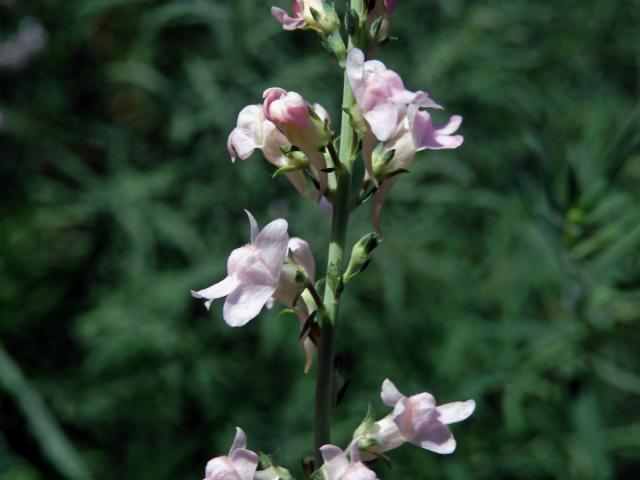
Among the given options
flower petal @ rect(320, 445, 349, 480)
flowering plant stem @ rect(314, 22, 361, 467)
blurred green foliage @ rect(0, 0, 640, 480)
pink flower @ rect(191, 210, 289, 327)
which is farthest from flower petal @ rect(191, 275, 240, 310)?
blurred green foliage @ rect(0, 0, 640, 480)

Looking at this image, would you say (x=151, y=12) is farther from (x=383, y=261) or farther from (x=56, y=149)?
(x=383, y=261)

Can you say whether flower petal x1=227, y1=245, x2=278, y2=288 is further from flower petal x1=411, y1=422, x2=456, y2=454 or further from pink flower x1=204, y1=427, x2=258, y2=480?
flower petal x1=411, y1=422, x2=456, y2=454

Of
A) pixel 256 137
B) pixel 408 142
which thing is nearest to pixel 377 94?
pixel 408 142

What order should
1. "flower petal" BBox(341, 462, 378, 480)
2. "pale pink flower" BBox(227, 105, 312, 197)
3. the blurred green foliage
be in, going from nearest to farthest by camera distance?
"flower petal" BBox(341, 462, 378, 480), "pale pink flower" BBox(227, 105, 312, 197), the blurred green foliage

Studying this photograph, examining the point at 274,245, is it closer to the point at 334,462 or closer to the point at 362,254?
the point at 362,254

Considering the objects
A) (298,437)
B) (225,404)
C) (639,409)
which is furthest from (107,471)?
(639,409)

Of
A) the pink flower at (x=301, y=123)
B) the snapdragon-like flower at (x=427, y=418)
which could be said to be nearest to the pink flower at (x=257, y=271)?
the pink flower at (x=301, y=123)
